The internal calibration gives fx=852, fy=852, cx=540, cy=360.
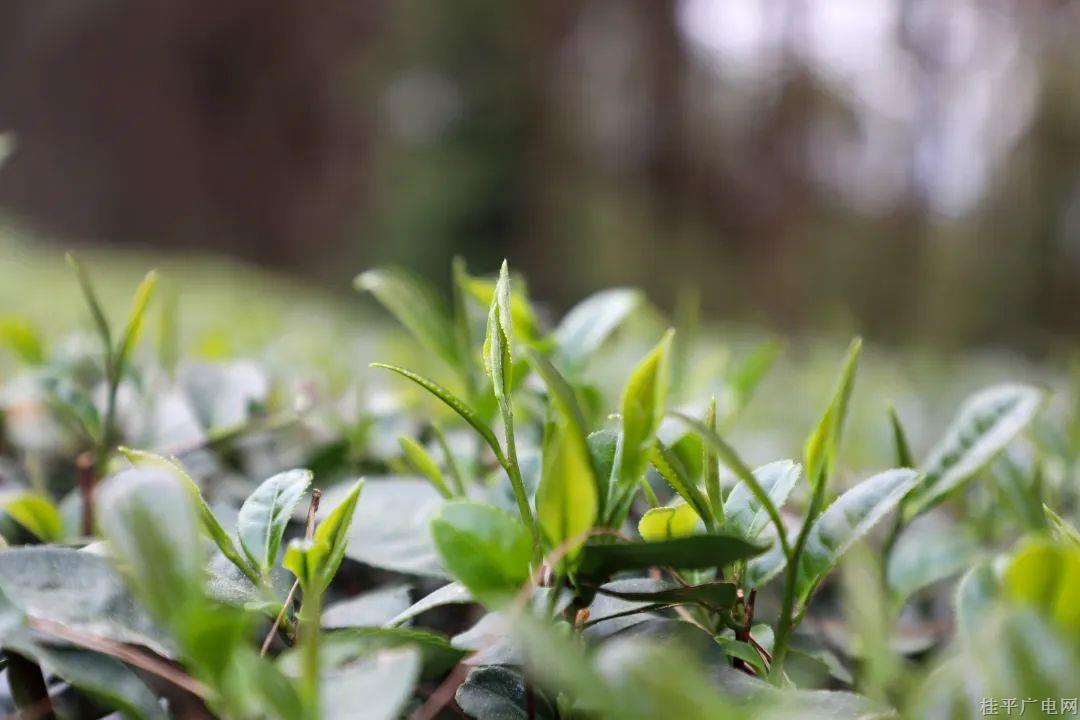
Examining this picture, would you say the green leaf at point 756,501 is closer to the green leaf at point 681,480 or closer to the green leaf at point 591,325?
the green leaf at point 681,480

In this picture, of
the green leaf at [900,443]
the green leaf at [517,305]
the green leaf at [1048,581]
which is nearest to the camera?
the green leaf at [1048,581]

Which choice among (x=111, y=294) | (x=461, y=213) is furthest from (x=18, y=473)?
(x=461, y=213)

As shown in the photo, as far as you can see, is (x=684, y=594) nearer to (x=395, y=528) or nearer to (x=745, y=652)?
(x=745, y=652)

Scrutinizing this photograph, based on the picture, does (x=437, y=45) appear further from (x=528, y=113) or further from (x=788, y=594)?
(x=788, y=594)

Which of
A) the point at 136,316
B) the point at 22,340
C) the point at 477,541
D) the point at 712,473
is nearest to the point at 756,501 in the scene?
the point at 712,473

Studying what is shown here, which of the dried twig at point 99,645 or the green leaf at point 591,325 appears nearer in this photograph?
the dried twig at point 99,645

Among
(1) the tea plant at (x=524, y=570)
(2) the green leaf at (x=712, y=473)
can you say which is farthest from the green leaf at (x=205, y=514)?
(2) the green leaf at (x=712, y=473)
